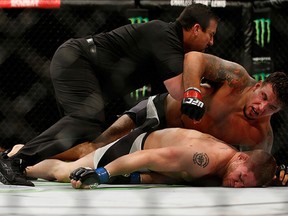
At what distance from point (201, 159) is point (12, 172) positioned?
61 centimetres

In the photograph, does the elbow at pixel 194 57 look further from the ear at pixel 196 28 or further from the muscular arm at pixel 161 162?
the muscular arm at pixel 161 162

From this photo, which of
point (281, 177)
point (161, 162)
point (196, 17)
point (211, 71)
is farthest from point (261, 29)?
point (161, 162)

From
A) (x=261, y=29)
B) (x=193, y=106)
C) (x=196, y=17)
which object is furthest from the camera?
(x=261, y=29)

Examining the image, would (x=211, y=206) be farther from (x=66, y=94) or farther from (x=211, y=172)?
(x=66, y=94)

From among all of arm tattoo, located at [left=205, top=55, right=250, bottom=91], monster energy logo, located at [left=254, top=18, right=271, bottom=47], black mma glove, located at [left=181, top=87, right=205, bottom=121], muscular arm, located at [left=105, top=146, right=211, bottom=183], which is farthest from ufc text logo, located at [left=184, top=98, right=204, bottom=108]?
monster energy logo, located at [left=254, top=18, right=271, bottom=47]

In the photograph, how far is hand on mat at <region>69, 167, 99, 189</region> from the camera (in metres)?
1.83

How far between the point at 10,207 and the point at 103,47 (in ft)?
3.75

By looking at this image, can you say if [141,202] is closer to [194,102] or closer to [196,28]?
[194,102]

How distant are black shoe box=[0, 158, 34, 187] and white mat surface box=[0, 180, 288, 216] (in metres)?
0.14

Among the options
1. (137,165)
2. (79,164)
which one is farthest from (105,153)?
(137,165)

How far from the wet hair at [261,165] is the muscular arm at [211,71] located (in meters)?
0.29

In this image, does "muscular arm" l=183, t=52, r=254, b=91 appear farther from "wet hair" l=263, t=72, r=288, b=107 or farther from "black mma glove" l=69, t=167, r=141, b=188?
"black mma glove" l=69, t=167, r=141, b=188

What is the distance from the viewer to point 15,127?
2965 millimetres

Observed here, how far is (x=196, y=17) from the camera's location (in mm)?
2334
